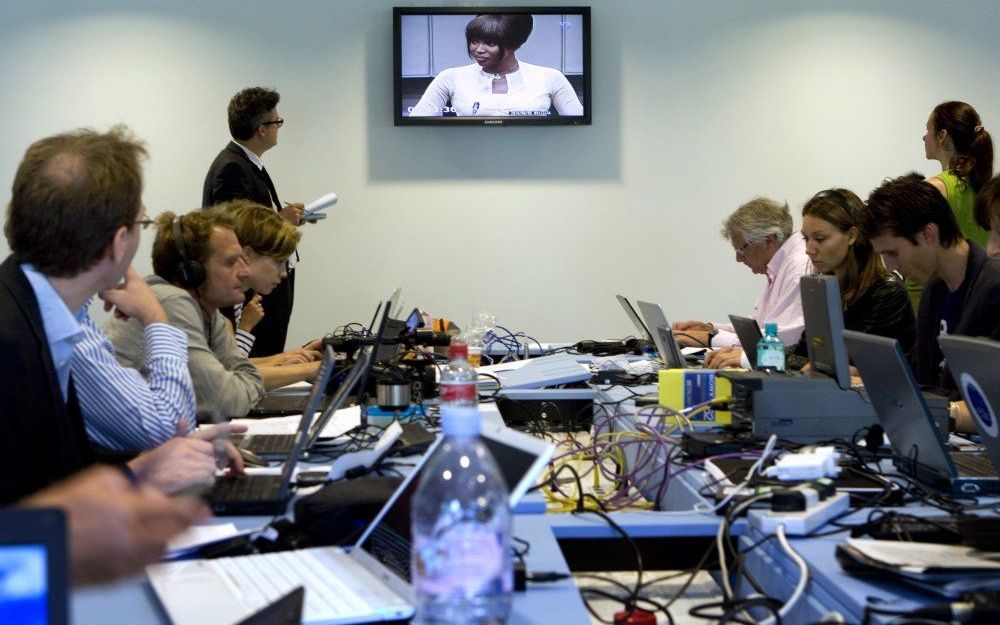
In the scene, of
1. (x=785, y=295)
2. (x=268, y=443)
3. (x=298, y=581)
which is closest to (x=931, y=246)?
(x=785, y=295)

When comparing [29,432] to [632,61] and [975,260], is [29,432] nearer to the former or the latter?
[975,260]

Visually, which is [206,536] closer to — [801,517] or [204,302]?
[801,517]

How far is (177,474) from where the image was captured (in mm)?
1683

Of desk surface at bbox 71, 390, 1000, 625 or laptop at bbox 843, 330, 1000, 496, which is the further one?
laptop at bbox 843, 330, 1000, 496

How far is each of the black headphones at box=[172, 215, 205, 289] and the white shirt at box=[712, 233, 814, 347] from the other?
2.00 metres

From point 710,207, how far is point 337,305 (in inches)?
81.2

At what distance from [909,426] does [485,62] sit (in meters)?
3.91

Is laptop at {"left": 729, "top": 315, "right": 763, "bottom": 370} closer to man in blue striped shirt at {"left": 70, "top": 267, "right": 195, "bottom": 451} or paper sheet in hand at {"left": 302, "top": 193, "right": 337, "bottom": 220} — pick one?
man in blue striped shirt at {"left": 70, "top": 267, "right": 195, "bottom": 451}

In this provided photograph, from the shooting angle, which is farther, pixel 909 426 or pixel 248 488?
pixel 909 426

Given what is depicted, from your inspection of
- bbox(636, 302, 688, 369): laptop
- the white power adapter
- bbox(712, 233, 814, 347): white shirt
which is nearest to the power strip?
the white power adapter

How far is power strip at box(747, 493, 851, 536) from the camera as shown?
157 cm


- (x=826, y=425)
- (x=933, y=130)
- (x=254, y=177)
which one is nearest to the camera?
(x=826, y=425)

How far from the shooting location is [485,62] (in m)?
5.44

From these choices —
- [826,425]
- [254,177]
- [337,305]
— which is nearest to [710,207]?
[337,305]
